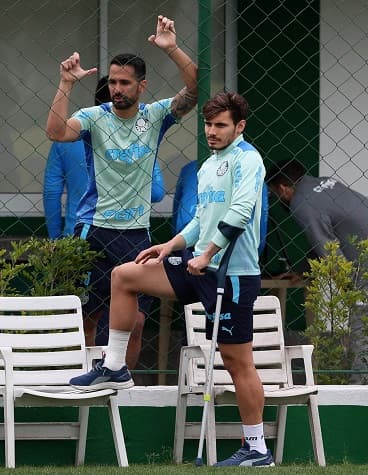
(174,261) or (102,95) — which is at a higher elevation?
(102,95)

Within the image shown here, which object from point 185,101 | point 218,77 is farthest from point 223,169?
point 218,77

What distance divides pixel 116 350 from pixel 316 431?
3.76ft

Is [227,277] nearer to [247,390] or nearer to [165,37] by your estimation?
[247,390]

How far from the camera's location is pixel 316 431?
7.71 metres

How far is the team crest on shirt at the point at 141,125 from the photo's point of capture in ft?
27.2

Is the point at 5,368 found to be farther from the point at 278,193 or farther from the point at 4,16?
the point at 4,16

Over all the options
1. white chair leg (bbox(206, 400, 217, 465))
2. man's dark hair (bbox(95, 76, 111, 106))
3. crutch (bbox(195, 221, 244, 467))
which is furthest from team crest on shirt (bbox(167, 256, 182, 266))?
man's dark hair (bbox(95, 76, 111, 106))

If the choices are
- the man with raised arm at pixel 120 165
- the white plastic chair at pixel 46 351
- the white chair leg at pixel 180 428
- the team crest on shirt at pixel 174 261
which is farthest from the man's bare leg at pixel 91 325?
the team crest on shirt at pixel 174 261

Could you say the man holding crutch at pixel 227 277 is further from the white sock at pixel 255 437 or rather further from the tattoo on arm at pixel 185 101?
the tattoo on arm at pixel 185 101

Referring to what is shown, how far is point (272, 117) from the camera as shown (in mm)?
10320

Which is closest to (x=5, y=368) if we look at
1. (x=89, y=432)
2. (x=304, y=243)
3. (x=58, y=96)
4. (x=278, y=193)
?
(x=89, y=432)

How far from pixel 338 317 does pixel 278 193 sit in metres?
1.27

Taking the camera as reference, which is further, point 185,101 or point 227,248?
point 185,101

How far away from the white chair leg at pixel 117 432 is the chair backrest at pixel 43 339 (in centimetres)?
34
